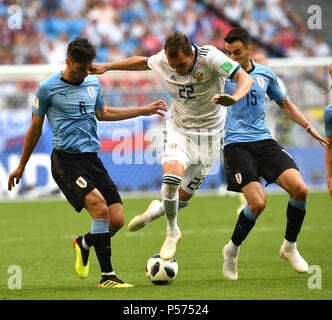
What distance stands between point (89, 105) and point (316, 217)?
702 centimetres

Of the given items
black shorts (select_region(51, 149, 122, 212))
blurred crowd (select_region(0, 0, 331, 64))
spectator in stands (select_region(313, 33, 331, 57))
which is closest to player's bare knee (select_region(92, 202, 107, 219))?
black shorts (select_region(51, 149, 122, 212))

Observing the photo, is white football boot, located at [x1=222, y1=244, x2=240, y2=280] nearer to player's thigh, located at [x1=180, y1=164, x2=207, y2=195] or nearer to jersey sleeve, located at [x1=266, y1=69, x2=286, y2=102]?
player's thigh, located at [x1=180, y1=164, x2=207, y2=195]

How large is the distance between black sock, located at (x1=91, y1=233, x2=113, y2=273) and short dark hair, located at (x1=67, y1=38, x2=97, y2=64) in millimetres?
1629

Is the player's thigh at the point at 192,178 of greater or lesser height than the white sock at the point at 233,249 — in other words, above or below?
above

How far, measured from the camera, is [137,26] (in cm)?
2114

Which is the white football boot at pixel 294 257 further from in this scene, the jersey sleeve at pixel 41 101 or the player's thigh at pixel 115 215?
the jersey sleeve at pixel 41 101

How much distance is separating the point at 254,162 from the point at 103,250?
183 centimetres

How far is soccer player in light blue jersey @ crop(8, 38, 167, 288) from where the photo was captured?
23.6ft

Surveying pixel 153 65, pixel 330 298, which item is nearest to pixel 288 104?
pixel 153 65

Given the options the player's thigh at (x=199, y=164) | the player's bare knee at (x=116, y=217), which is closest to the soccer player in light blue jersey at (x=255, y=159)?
the player's thigh at (x=199, y=164)

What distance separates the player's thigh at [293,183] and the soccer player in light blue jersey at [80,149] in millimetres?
1631

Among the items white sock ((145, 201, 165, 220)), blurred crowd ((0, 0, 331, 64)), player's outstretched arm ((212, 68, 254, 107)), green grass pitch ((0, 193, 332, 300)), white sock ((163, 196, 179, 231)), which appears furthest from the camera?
blurred crowd ((0, 0, 331, 64))

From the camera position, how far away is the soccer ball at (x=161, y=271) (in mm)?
7379

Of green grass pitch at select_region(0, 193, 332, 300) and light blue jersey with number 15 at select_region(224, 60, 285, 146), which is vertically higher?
light blue jersey with number 15 at select_region(224, 60, 285, 146)
